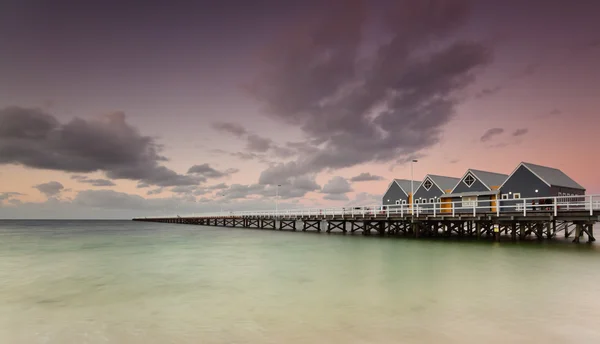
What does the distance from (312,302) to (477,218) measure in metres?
19.0

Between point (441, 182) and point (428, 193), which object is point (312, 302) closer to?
point (428, 193)

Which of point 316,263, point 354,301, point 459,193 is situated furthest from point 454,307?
point 459,193

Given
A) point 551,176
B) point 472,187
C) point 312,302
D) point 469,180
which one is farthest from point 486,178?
point 312,302

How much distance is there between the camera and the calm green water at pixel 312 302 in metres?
7.27

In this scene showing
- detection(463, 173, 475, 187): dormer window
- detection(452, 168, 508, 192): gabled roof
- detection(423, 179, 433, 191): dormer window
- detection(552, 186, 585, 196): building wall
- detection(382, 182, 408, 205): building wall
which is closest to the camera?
detection(552, 186, 585, 196): building wall

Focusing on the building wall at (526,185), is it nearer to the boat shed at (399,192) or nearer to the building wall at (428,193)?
the building wall at (428,193)

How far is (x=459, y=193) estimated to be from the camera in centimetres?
3697

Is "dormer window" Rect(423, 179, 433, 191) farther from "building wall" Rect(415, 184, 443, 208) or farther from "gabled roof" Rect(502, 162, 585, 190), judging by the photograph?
"gabled roof" Rect(502, 162, 585, 190)

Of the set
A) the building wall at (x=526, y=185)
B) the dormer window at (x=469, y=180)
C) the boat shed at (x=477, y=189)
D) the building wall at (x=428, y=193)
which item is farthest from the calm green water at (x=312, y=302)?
the building wall at (x=428, y=193)

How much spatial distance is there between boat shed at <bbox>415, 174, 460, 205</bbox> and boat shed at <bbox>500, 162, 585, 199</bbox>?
663cm

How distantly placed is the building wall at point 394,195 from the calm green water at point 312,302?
2634cm

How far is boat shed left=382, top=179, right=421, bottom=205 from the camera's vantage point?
43.8 m

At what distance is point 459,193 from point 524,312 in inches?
1203

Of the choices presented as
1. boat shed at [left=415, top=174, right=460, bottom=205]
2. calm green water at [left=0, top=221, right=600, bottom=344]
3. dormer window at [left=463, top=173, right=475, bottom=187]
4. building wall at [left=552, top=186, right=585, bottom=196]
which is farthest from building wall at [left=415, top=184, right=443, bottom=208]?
calm green water at [left=0, top=221, right=600, bottom=344]
